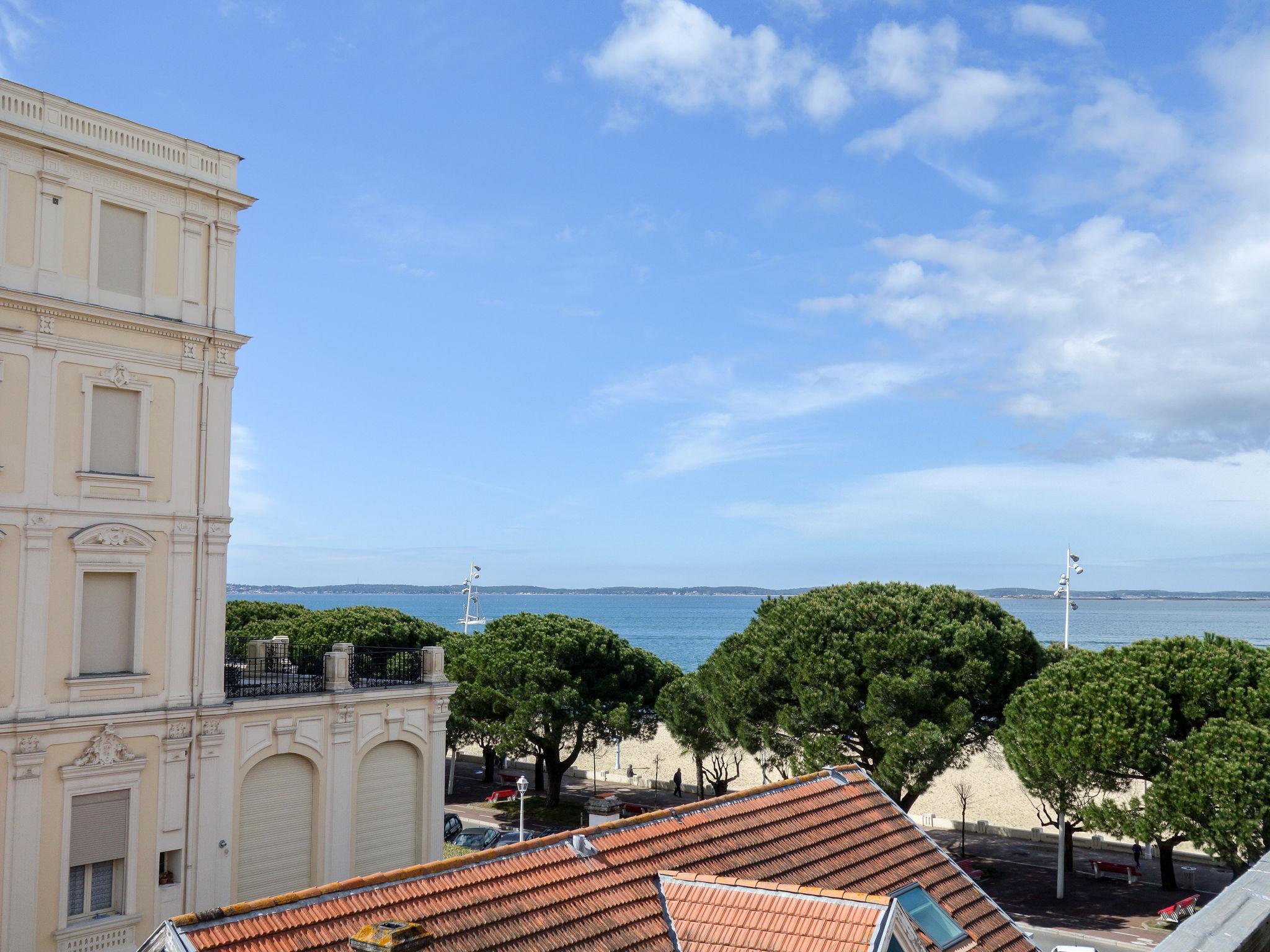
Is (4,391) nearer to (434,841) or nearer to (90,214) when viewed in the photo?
(90,214)

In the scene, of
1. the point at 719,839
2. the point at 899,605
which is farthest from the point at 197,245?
the point at 899,605

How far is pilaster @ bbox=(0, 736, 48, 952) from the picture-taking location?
60.4ft

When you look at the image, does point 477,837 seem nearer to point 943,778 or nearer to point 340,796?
point 340,796

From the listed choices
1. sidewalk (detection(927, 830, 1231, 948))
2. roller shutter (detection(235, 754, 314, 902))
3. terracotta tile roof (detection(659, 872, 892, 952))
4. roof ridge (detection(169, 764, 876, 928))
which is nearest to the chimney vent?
roof ridge (detection(169, 764, 876, 928))

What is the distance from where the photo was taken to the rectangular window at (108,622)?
783 inches

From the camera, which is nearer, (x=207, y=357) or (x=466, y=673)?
(x=207, y=357)

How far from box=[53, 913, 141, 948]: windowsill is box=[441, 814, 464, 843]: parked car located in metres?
15.7

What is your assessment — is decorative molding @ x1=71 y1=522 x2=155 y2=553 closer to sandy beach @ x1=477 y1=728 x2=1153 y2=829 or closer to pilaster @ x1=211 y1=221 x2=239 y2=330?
pilaster @ x1=211 y1=221 x2=239 y2=330

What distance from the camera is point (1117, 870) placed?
1378 inches

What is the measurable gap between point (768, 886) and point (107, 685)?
14.7 m

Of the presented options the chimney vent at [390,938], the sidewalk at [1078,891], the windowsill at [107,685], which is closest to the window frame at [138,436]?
the windowsill at [107,685]

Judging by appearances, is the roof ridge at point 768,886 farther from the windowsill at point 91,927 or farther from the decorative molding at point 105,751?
the windowsill at point 91,927

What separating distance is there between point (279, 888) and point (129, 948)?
11.2 feet

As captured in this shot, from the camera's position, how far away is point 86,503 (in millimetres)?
19719
